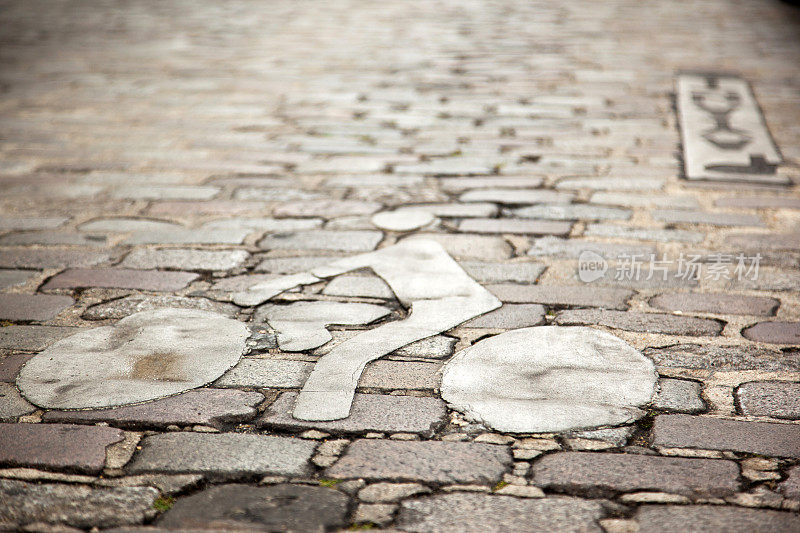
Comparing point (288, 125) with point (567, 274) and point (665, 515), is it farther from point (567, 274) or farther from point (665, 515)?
point (665, 515)

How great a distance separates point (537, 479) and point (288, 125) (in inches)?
151

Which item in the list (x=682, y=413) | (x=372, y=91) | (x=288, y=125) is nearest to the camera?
(x=682, y=413)

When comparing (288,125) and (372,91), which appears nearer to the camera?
(288,125)

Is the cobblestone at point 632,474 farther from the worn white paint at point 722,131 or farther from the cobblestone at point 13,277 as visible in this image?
the worn white paint at point 722,131

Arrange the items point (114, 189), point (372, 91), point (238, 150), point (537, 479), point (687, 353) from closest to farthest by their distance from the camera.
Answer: point (537, 479)
point (687, 353)
point (114, 189)
point (238, 150)
point (372, 91)

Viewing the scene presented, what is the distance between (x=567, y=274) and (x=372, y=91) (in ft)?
A: 11.7

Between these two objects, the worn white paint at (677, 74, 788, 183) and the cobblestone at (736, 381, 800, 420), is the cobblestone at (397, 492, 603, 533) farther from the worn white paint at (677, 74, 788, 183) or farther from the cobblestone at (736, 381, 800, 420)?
the worn white paint at (677, 74, 788, 183)

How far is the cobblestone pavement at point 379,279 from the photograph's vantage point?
163cm

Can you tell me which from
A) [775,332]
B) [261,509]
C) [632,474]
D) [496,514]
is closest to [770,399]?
[775,332]

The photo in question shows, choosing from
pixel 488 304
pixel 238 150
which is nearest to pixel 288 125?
pixel 238 150

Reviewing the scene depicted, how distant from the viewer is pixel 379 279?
2766mm

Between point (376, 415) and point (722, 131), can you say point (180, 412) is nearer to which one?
point (376, 415)

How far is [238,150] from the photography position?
454 centimetres

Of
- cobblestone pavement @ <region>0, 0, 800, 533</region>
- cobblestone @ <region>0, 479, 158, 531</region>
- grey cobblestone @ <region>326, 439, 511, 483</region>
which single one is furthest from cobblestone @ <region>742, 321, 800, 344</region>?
cobblestone @ <region>0, 479, 158, 531</region>
